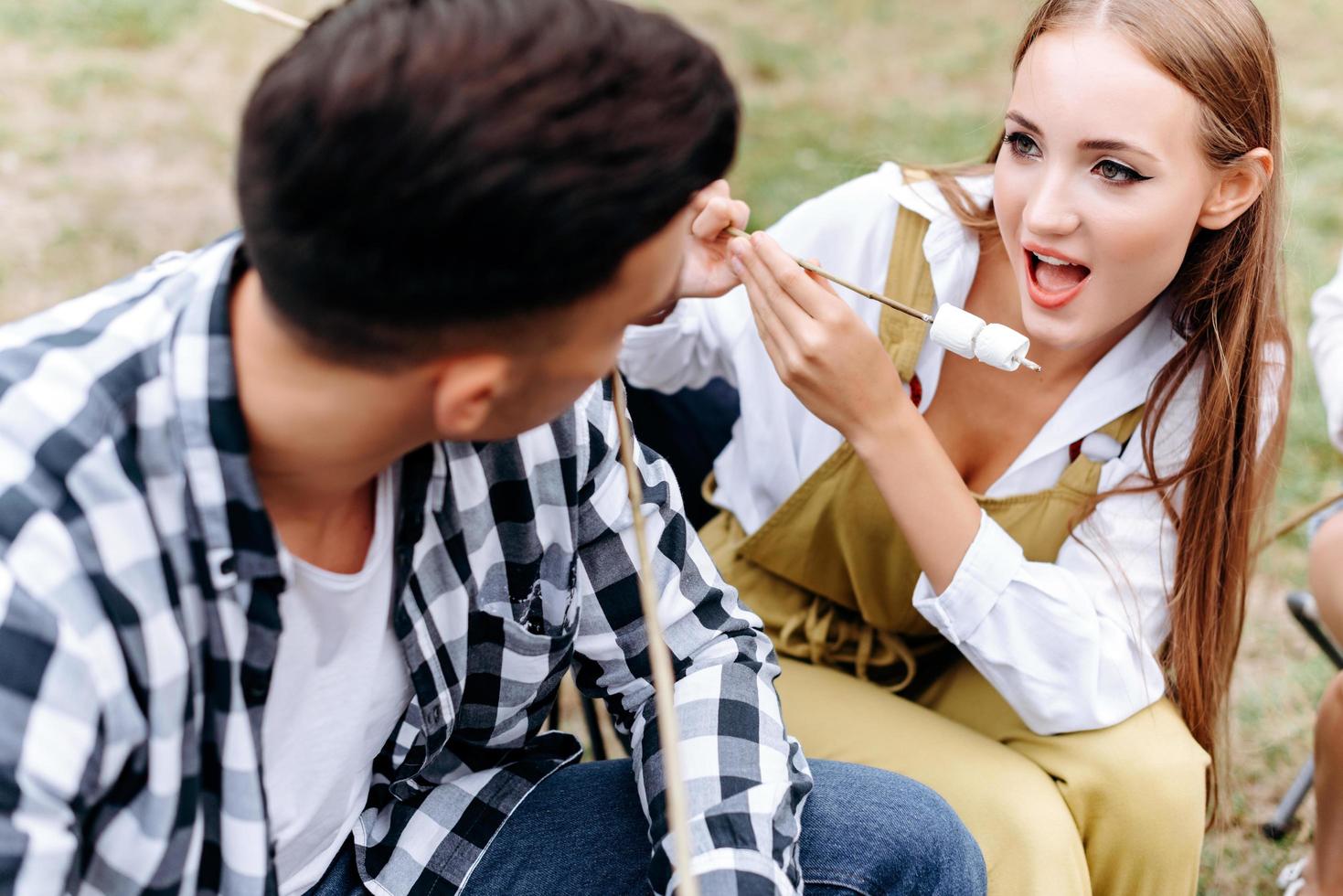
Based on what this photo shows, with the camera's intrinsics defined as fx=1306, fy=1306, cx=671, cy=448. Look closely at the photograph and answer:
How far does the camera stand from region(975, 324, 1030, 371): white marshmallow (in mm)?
1508

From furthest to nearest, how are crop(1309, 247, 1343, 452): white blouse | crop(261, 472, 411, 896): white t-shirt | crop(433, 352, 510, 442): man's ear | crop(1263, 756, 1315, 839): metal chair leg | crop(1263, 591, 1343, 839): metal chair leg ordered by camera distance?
crop(1263, 756, 1315, 839): metal chair leg < crop(1263, 591, 1343, 839): metal chair leg < crop(1309, 247, 1343, 452): white blouse < crop(261, 472, 411, 896): white t-shirt < crop(433, 352, 510, 442): man's ear

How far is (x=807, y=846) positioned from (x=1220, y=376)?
0.85m

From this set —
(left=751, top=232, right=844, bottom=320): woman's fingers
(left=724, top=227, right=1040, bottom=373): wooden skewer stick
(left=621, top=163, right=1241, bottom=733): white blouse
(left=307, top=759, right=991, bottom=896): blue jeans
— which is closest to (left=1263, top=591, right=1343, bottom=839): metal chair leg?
(left=621, top=163, right=1241, bottom=733): white blouse

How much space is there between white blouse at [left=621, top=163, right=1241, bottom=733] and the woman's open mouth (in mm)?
127

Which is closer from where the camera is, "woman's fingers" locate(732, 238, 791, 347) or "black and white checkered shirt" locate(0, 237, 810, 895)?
"black and white checkered shirt" locate(0, 237, 810, 895)

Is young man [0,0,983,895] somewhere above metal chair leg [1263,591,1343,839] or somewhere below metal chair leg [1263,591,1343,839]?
above

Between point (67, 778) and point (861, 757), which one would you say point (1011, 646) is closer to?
point (861, 757)

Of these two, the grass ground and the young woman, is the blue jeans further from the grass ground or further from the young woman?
the grass ground

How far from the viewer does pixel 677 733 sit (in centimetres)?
134

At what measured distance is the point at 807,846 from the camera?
1.36 meters

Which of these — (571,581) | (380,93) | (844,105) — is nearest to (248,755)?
(571,581)

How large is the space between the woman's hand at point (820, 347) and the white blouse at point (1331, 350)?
80 cm

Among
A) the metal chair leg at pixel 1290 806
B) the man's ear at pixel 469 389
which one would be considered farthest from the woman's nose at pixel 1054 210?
the metal chair leg at pixel 1290 806

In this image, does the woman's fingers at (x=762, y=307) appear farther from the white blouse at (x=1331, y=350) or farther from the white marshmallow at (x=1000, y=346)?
the white blouse at (x=1331, y=350)
